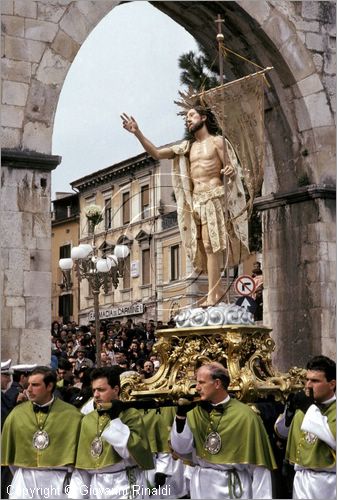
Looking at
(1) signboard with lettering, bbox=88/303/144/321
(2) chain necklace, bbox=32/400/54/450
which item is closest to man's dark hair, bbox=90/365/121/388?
(2) chain necklace, bbox=32/400/54/450

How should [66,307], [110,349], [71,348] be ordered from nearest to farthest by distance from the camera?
[110,349] → [71,348] → [66,307]

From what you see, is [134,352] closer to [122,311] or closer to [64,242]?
[122,311]

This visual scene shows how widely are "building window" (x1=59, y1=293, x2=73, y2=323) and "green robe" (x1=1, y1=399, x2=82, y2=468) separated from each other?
4173 centimetres

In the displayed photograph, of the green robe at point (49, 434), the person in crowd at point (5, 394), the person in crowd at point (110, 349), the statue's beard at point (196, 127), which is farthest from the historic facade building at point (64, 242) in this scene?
the green robe at point (49, 434)

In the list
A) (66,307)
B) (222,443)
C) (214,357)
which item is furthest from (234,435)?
(66,307)

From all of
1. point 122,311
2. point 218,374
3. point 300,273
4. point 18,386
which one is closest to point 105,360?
point 300,273

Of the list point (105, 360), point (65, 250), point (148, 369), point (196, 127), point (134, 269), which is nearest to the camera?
point (196, 127)

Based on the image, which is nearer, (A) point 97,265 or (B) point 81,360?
(B) point 81,360

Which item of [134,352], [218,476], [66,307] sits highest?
[66,307]

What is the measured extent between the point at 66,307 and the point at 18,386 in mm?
41080

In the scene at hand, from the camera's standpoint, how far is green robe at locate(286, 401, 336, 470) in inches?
398

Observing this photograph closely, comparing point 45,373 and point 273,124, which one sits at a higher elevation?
point 273,124

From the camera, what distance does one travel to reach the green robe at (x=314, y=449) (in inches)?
398

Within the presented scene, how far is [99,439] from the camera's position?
34.2 ft
